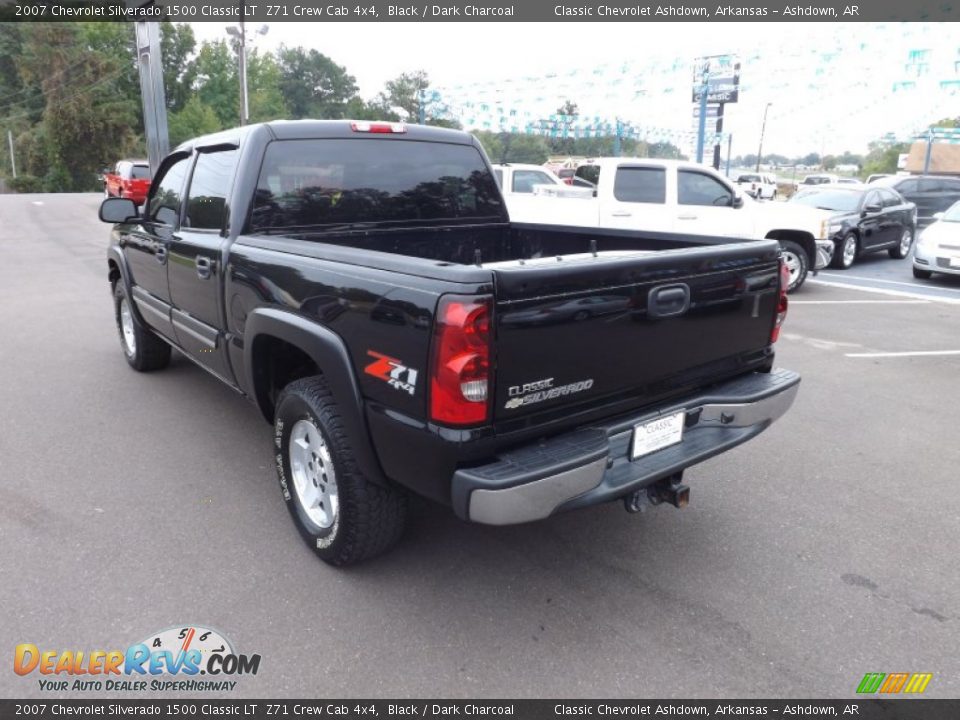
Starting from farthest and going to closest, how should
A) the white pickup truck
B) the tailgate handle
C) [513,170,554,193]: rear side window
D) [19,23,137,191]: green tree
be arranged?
[19,23,137,191]: green tree < [513,170,554,193]: rear side window < the white pickup truck < the tailgate handle

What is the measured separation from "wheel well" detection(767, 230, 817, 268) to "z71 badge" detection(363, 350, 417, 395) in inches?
360

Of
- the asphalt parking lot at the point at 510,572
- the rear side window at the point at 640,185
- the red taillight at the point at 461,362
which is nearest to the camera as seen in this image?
the red taillight at the point at 461,362

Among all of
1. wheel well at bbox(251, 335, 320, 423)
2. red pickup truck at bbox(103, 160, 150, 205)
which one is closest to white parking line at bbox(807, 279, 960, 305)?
wheel well at bbox(251, 335, 320, 423)

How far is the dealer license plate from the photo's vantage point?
9.07 ft

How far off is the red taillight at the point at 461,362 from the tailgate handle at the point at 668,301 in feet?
2.62

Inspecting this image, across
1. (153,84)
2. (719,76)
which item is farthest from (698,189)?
(719,76)

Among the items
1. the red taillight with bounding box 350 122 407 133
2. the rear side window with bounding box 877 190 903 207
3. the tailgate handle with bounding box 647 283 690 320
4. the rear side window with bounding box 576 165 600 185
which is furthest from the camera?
the rear side window with bounding box 576 165 600 185

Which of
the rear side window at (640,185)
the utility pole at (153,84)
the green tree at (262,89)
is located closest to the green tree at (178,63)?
the green tree at (262,89)

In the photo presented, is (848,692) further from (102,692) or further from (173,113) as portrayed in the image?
(173,113)

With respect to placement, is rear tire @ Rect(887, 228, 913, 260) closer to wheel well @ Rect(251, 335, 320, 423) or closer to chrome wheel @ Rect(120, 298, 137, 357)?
chrome wheel @ Rect(120, 298, 137, 357)

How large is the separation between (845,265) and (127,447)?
41.5 feet

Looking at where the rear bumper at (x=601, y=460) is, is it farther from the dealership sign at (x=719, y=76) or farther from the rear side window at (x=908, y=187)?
the dealership sign at (x=719, y=76)

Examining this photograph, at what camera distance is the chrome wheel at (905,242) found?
14.6 metres

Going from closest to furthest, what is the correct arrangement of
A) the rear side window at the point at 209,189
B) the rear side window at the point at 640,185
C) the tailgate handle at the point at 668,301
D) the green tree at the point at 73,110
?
1. the tailgate handle at the point at 668,301
2. the rear side window at the point at 209,189
3. the rear side window at the point at 640,185
4. the green tree at the point at 73,110
